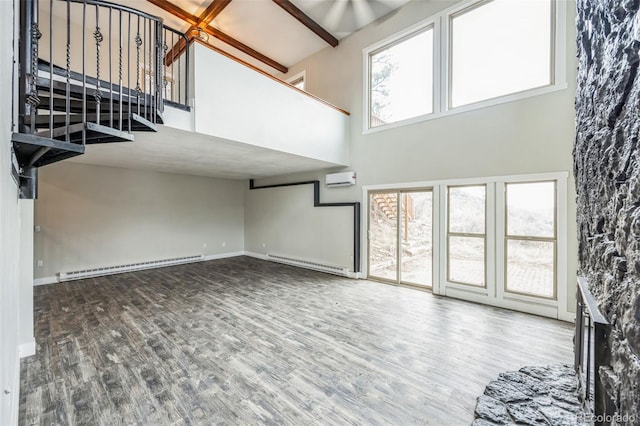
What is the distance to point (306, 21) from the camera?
5.61 metres

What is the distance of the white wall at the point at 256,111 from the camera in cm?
356

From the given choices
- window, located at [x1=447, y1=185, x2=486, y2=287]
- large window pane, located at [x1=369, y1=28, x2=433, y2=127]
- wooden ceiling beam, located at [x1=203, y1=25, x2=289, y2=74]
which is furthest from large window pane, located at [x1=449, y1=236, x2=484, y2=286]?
wooden ceiling beam, located at [x1=203, y1=25, x2=289, y2=74]

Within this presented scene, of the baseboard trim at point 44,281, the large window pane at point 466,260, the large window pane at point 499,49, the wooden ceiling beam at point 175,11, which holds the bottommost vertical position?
the baseboard trim at point 44,281

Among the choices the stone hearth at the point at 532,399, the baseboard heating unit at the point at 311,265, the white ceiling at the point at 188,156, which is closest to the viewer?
the stone hearth at the point at 532,399

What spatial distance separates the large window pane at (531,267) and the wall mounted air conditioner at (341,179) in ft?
9.83

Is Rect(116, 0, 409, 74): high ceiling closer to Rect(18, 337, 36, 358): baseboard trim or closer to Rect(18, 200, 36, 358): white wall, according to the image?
Rect(18, 200, 36, 358): white wall

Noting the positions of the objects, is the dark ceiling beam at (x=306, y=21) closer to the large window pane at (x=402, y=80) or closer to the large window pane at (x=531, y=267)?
the large window pane at (x=402, y=80)

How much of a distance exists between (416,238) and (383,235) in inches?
26.6

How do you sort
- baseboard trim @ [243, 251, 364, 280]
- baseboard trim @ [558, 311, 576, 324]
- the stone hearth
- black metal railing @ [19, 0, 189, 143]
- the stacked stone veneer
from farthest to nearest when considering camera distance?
baseboard trim @ [243, 251, 364, 280]
baseboard trim @ [558, 311, 576, 324]
black metal railing @ [19, 0, 189, 143]
the stone hearth
the stacked stone veneer

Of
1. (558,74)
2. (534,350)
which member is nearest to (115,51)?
(558,74)

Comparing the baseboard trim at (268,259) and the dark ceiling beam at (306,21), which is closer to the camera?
the dark ceiling beam at (306,21)

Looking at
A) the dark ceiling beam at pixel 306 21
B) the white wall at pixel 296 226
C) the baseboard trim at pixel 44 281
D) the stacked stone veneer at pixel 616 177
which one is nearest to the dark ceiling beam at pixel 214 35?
the dark ceiling beam at pixel 306 21

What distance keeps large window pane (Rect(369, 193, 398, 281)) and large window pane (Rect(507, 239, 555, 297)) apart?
1.88 m

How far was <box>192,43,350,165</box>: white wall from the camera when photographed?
140 inches
